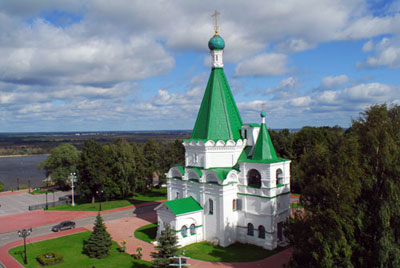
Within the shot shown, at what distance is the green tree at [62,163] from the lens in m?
45.6

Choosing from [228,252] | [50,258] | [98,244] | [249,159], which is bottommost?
[228,252]

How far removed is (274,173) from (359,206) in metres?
8.32

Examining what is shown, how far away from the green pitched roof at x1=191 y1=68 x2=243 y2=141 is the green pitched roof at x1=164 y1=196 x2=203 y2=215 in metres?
4.91

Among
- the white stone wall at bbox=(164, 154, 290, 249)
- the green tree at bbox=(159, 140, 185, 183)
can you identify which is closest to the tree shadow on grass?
the white stone wall at bbox=(164, 154, 290, 249)

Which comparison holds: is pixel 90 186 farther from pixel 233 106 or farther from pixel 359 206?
pixel 359 206

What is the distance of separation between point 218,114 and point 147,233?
11.7 meters

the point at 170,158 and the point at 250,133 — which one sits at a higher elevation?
the point at 250,133

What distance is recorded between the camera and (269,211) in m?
21.4

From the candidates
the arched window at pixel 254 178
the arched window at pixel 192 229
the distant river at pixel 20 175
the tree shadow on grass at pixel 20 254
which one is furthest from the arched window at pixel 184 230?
the distant river at pixel 20 175

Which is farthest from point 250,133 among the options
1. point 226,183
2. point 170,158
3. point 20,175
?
point 20,175

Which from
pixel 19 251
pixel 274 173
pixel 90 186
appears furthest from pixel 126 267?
pixel 90 186

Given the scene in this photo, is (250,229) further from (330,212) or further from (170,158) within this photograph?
(170,158)

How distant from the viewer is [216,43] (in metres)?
25.4

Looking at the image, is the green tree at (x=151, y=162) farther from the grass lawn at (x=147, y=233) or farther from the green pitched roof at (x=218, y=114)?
the green pitched roof at (x=218, y=114)
